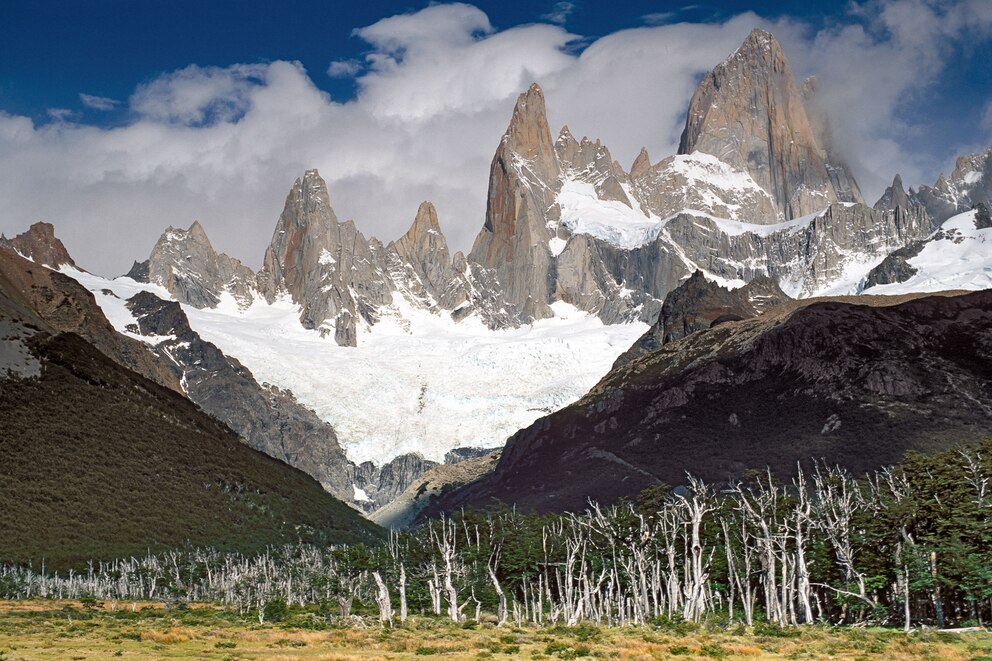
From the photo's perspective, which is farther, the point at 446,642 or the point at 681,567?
the point at 681,567

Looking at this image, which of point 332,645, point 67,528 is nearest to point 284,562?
point 67,528

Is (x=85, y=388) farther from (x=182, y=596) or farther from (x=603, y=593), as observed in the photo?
(x=603, y=593)

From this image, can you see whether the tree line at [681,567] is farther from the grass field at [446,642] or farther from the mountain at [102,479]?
the grass field at [446,642]

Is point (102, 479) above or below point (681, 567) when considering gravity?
above

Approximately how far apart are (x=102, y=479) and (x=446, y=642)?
118 metres

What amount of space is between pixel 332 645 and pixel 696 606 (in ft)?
105

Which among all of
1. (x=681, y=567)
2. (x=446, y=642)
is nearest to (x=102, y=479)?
(x=681, y=567)

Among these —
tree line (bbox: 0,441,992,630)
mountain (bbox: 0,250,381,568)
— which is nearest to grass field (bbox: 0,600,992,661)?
tree line (bbox: 0,441,992,630)

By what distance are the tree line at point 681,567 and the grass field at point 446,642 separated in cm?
847

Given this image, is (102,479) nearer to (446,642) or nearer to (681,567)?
(681,567)

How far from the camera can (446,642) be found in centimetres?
6112

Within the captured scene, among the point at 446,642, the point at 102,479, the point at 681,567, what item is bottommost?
the point at 446,642

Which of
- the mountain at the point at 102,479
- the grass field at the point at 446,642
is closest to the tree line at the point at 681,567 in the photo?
the mountain at the point at 102,479

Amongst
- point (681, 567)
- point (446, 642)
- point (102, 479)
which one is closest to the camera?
point (446, 642)
